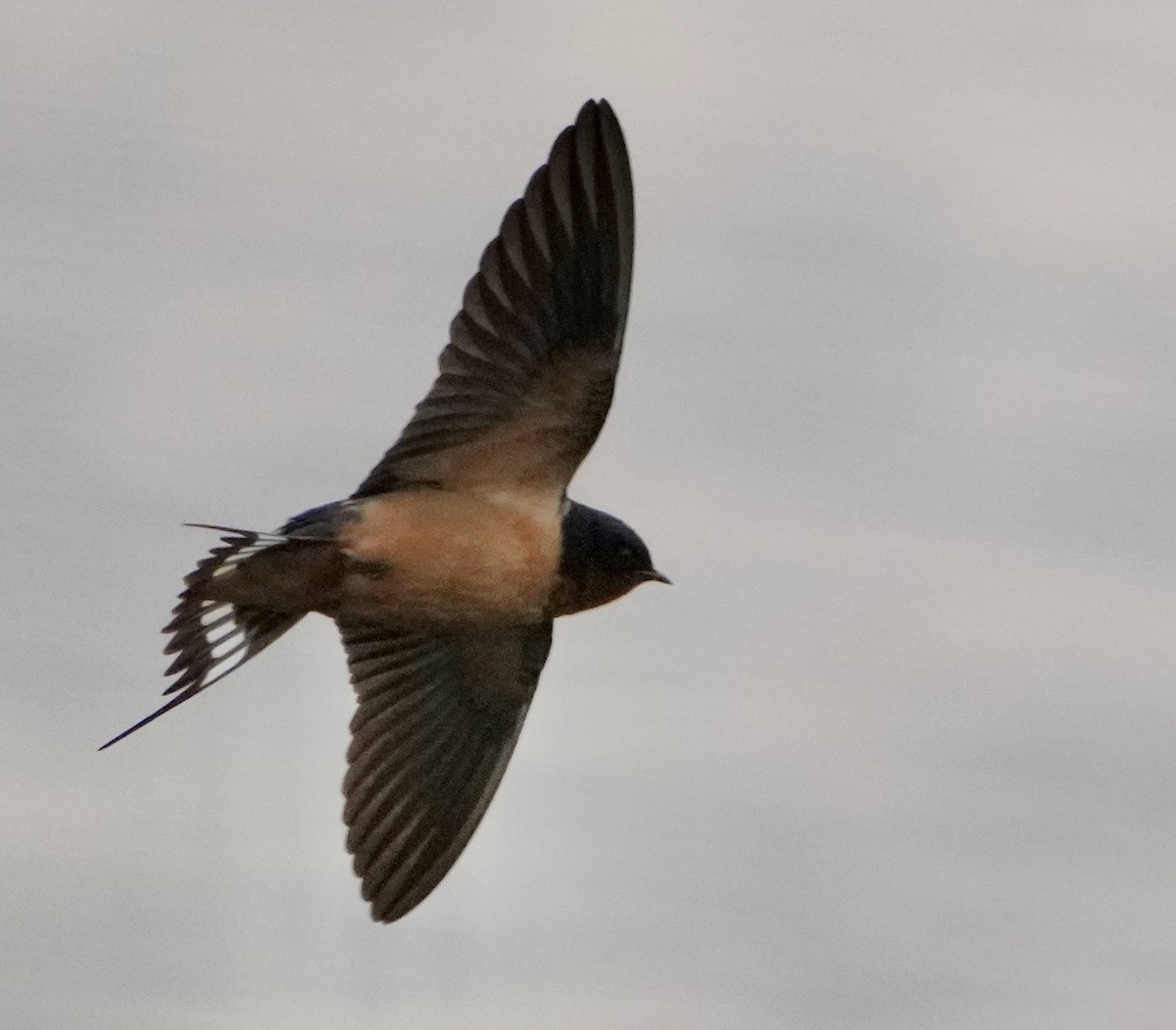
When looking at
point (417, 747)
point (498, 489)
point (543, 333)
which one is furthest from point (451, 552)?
point (417, 747)

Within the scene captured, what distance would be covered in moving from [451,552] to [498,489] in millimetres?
151

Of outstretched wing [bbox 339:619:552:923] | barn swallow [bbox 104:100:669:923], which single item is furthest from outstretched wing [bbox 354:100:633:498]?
outstretched wing [bbox 339:619:552:923]

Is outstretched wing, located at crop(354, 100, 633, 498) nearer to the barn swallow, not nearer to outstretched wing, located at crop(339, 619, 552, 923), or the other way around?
the barn swallow

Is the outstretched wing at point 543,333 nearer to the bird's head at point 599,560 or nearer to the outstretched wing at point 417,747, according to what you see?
the bird's head at point 599,560

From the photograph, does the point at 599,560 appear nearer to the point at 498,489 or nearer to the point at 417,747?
the point at 498,489

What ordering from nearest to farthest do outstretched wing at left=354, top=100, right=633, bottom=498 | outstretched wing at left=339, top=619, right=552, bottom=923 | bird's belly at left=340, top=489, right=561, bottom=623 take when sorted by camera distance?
outstretched wing at left=354, top=100, right=633, bottom=498
bird's belly at left=340, top=489, right=561, bottom=623
outstretched wing at left=339, top=619, right=552, bottom=923

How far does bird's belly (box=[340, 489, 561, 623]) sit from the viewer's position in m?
4.67

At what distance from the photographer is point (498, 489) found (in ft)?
15.5

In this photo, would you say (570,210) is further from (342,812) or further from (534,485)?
(342,812)

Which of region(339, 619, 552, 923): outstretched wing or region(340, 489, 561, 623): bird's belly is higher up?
region(340, 489, 561, 623): bird's belly

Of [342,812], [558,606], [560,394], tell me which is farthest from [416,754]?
[560,394]

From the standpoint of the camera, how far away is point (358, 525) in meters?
4.68

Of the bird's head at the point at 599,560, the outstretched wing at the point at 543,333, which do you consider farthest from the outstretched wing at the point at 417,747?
the outstretched wing at the point at 543,333

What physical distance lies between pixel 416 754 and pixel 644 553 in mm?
814
